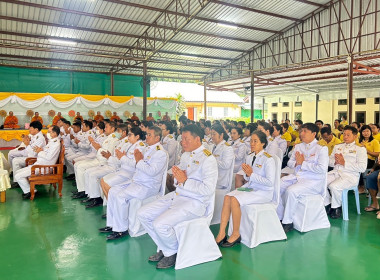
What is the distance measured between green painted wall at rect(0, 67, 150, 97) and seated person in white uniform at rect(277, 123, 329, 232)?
1525 cm

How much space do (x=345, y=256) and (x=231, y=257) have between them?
1.10m

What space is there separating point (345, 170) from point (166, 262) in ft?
9.34

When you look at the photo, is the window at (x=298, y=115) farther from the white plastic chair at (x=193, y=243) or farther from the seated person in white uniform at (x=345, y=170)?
the white plastic chair at (x=193, y=243)

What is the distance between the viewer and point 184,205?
2877mm

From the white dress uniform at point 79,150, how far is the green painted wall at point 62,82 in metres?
10.7

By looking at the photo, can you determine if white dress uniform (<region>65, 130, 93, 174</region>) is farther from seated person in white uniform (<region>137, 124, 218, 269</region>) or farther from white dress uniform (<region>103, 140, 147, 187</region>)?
seated person in white uniform (<region>137, 124, 218, 269</region>)

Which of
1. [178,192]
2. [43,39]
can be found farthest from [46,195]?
[43,39]

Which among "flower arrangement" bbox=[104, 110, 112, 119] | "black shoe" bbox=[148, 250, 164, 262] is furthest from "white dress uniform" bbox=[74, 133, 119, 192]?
"flower arrangement" bbox=[104, 110, 112, 119]

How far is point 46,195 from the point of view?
A: 520 cm

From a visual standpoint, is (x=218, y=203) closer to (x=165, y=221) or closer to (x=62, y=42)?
(x=165, y=221)

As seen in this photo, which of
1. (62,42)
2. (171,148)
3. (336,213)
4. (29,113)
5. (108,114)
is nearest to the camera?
(336,213)

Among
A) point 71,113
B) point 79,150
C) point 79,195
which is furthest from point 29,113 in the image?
point 79,195

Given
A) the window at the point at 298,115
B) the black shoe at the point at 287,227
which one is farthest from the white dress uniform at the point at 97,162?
the window at the point at 298,115

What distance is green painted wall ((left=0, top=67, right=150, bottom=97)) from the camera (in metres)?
15.3
